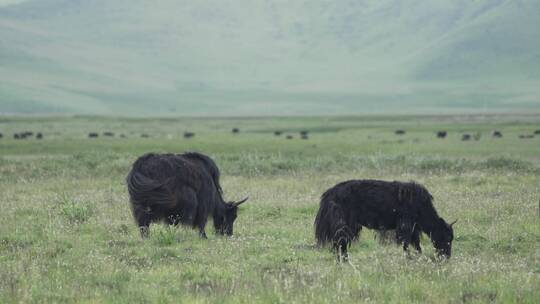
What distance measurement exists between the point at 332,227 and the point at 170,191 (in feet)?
9.30

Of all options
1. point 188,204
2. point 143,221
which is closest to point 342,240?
point 188,204

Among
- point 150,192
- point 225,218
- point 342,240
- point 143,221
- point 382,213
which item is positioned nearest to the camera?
point 342,240

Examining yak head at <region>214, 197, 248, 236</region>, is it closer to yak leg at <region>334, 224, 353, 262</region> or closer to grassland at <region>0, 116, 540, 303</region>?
grassland at <region>0, 116, 540, 303</region>

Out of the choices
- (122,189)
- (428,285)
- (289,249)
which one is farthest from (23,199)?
(428,285)

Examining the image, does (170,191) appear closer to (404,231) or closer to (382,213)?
(382,213)

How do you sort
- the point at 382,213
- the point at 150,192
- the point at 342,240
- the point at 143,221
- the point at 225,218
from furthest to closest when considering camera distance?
the point at 225,218 → the point at 143,221 → the point at 150,192 → the point at 382,213 → the point at 342,240

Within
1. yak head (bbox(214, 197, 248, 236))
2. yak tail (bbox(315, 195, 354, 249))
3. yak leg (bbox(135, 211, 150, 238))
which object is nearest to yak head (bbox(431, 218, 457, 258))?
yak tail (bbox(315, 195, 354, 249))

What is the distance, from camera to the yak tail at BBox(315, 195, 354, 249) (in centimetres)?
1035

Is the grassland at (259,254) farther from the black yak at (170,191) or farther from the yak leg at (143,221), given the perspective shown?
the black yak at (170,191)

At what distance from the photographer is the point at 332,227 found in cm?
1043

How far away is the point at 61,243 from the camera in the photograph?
11.4 metres

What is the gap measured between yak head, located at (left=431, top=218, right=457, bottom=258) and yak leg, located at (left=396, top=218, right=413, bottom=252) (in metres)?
0.34

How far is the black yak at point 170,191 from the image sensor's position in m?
12.0

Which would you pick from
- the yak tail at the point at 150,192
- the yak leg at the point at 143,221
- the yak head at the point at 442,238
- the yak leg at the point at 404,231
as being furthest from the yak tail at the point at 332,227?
the yak leg at the point at 143,221
